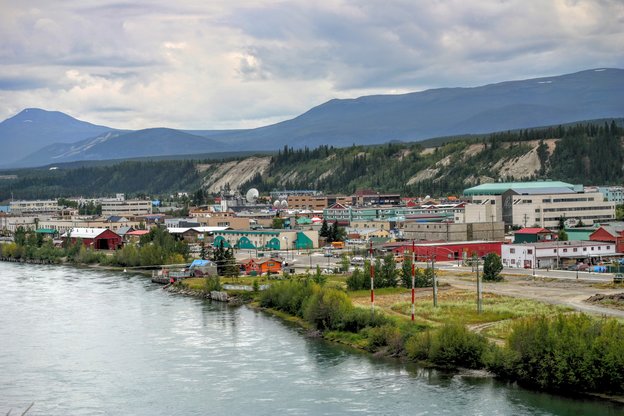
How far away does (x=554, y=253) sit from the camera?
2984 cm

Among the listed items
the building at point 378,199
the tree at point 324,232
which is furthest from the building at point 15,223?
the tree at point 324,232

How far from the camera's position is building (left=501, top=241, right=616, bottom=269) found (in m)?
29.8

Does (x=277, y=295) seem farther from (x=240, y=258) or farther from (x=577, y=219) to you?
(x=577, y=219)

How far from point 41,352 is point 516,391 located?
9100mm

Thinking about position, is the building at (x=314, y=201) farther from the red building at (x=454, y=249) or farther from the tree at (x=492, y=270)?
the tree at (x=492, y=270)

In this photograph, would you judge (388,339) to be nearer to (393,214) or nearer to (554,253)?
(554,253)

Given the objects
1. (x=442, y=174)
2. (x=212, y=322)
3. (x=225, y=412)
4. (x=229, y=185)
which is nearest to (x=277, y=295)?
(x=212, y=322)

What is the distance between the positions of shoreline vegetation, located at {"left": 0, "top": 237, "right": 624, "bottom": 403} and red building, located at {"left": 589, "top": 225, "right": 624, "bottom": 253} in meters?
9.01

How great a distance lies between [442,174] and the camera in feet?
239

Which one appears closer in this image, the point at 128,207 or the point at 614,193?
the point at 614,193

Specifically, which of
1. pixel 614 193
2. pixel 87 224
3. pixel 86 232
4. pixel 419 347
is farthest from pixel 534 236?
pixel 87 224

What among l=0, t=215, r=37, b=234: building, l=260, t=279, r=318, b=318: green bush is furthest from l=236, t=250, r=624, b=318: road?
l=0, t=215, r=37, b=234: building

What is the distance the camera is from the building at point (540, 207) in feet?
140

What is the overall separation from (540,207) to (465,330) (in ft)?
88.9
